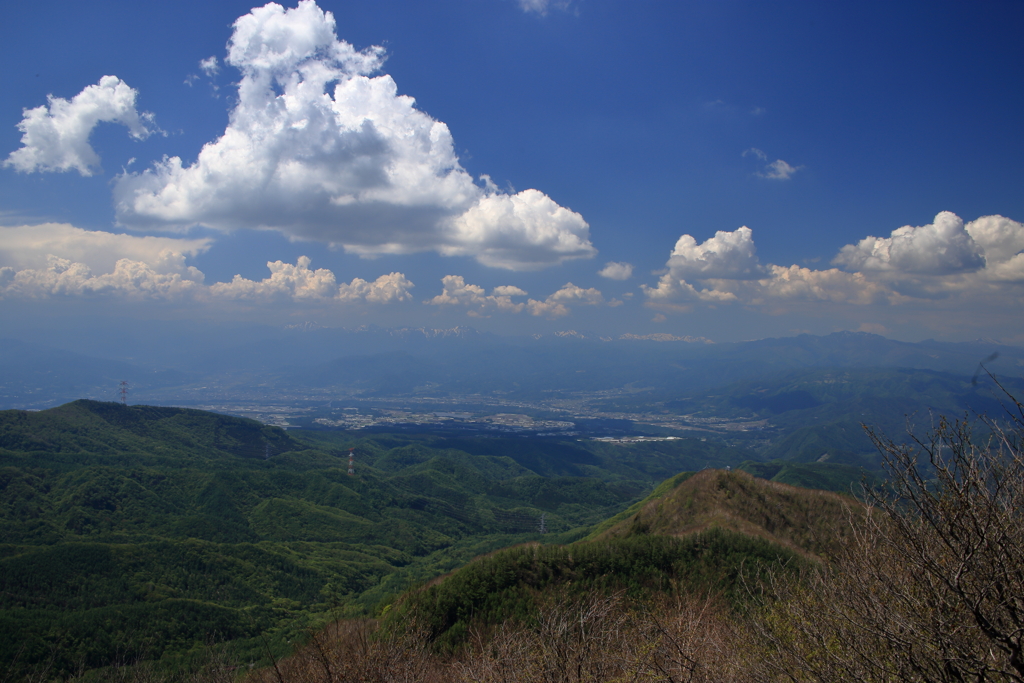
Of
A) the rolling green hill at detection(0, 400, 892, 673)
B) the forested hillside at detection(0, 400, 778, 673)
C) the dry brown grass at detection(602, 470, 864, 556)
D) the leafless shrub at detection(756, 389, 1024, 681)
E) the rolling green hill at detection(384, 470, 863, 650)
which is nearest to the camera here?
the leafless shrub at detection(756, 389, 1024, 681)

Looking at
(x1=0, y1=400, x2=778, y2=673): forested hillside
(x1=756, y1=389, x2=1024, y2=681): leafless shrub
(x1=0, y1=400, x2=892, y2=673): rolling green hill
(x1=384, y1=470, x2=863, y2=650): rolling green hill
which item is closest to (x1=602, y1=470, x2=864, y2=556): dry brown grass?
(x1=384, y1=470, x2=863, y2=650): rolling green hill

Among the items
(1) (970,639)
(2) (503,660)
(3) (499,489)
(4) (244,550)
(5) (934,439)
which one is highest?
(5) (934,439)

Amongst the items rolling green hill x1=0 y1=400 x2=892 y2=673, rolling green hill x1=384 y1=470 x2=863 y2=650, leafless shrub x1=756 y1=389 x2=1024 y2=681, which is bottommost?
rolling green hill x1=0 y1=400 x2=892 y2=673

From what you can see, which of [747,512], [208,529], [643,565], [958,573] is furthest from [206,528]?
[958,573]

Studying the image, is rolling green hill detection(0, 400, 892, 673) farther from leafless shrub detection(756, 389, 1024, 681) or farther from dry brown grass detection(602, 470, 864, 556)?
leafless shrub detection(756, 389, 1024, 681)

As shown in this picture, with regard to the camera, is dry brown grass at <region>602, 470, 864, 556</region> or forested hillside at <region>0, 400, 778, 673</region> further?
forested hillside at <region>0, 400, 778, 673</region>

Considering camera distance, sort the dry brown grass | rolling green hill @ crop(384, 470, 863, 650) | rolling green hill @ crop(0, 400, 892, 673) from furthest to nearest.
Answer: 1. rolling green hill @ crop(0, 400, 892, 673)
2. the dry brown grass
3. rolling green hill @ crop(384, 470, 863, 650)

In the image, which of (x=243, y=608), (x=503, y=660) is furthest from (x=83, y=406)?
(x=503, y=660)

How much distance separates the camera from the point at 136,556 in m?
75.8

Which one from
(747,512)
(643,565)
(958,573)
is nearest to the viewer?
(958,573)

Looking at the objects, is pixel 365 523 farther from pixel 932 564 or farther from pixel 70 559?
pixel 932 564

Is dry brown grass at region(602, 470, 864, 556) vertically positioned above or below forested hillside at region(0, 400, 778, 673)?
above

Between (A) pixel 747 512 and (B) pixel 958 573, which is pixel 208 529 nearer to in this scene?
(A) pixel 747 512

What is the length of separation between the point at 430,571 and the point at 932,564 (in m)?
98.2
